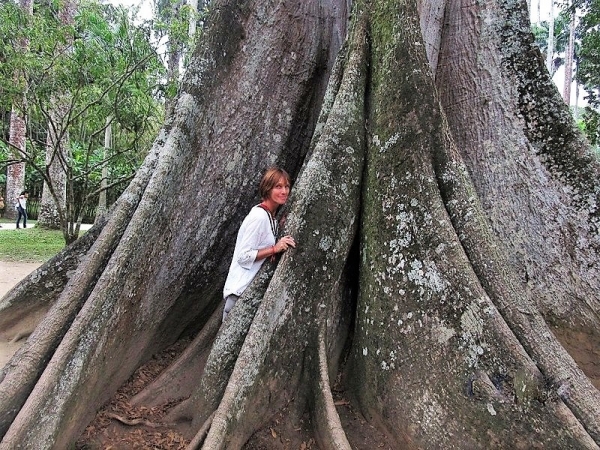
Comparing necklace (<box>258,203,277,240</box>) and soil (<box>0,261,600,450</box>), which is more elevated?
Answer: necklace (<box>258,203,277,240</box>)

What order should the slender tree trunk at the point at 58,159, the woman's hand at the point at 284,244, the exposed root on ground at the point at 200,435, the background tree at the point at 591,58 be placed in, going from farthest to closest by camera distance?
the slender tree trunk at the point at 58,159 → the background tree at the point at 591,58 → the woman's hand at the point at 284,244 → the exposed root on ground at the point at 200,435

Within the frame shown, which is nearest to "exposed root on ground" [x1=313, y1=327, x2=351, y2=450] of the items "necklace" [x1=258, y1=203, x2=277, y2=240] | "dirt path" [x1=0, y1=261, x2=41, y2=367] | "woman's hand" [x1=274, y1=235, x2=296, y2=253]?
"woman's hand" [x1=274, y1=235, x2=296, y2=253]

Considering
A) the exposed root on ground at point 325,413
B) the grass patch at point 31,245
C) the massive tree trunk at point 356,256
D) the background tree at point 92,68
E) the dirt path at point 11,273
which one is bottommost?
the dirt path at point 11,273

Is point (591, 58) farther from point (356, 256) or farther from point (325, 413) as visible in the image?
point (325, 413)

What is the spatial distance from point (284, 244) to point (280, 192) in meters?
0.37

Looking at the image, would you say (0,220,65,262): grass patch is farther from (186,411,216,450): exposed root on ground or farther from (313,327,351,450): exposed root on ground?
(313,327,351,450): exposed root on ground

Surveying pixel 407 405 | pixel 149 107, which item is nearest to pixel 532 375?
pixel 407 405

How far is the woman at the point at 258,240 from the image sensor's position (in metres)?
2.75

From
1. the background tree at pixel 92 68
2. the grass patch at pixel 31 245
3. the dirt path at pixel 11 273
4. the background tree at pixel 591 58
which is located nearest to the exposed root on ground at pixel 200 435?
the dirt path at pixel 11 273

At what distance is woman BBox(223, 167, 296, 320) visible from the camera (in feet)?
9.02

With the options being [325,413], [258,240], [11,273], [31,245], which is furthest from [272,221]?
[31,245]

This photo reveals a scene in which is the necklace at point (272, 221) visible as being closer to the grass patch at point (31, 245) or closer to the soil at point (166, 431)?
the soil at point (166, 431)

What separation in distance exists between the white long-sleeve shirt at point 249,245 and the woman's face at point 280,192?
12cm

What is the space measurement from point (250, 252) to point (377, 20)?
66.6 inches
